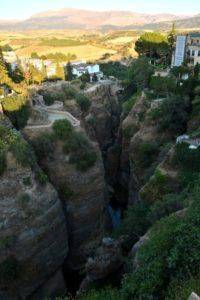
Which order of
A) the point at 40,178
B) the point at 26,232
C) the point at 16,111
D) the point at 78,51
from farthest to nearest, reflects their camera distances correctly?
the point at 78,51 → the point at 16,111 → the point at 40,178 → the point at 26,232

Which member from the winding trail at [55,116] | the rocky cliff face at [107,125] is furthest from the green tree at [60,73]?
the winding trail at [55,116]

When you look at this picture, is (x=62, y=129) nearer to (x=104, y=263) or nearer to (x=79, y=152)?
(x=79, y=152)

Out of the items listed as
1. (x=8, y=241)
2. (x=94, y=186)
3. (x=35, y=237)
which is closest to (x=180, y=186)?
(x=94, y=186)

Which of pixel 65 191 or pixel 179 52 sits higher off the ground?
pixel 179 52

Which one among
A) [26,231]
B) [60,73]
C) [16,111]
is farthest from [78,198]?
[60,73]

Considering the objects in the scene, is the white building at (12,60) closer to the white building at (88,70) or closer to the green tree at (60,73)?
the green tree at (60,73)

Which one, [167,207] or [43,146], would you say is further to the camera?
[43,146]

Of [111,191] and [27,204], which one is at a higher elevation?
[27,204]

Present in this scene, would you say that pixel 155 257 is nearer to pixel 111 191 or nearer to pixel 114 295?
pixel 114 295
